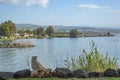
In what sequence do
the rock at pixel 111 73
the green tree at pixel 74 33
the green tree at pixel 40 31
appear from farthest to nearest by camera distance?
1. the green tree at pixel 74 33
2. the green tree at pixel 40 31
3. the rock at pixel 111 73

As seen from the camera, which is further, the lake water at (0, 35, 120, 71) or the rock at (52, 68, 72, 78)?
the lake water at (0, 35, 120, 71)

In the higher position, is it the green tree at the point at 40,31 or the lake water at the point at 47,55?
the lake water at the point at 47,55

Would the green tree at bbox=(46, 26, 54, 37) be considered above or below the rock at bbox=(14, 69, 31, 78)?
below

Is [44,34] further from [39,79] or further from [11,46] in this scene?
[39,79]

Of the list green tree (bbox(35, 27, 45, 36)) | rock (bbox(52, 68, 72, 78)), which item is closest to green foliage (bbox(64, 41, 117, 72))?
rock (bbox(52, 68, 72, 78))

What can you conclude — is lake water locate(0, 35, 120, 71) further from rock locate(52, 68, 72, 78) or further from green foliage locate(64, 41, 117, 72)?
rock locate(52, 68, 72, 78)

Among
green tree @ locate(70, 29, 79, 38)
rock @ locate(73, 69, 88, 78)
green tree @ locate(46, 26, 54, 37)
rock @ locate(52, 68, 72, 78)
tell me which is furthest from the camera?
green tree @ locate(70, 29, 79, 38)

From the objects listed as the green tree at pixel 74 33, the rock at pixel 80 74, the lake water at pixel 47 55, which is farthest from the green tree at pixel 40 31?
the rock at pixel 80 74

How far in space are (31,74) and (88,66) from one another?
2.86 m

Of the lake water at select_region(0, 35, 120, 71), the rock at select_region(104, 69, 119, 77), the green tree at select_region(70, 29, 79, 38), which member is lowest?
the green tree at select_region(70, 29, 79, 38)

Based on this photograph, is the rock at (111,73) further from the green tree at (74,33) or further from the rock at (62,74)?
the green tree at (74,33)

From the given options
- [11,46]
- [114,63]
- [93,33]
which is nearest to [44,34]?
[93,33]

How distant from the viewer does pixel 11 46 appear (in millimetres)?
82875

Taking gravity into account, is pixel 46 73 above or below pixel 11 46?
above
